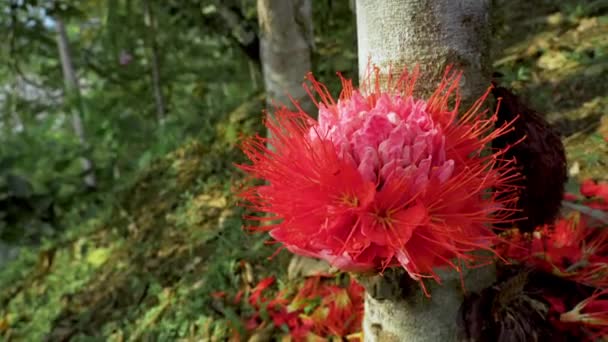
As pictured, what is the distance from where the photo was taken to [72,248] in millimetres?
3627

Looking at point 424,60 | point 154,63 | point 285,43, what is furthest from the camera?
point 154,63

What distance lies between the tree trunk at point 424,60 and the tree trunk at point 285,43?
1.16 metres

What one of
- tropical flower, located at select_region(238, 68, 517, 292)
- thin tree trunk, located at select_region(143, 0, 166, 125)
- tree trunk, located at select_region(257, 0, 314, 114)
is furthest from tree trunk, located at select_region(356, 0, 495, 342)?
thin tree trunk, located at select_region(143, 0, 166, 125)

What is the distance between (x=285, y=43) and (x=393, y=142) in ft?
5.14

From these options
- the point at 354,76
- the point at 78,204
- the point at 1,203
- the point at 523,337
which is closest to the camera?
the point at 523,337

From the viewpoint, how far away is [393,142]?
2.95 ft

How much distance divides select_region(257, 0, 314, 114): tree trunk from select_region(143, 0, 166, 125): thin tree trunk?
326 cm

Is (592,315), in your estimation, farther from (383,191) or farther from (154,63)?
(154,63)

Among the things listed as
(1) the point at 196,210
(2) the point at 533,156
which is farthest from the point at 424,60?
(1) the point at 196,210

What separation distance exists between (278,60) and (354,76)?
1.30m

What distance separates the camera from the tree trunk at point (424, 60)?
1063mm

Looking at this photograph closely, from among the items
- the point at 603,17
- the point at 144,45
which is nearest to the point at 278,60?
the point at 603,17

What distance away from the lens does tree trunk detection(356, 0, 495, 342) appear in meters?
1.06

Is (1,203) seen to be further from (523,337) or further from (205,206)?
(523,337)
